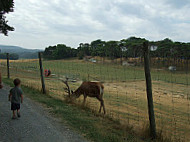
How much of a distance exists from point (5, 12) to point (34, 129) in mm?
16887

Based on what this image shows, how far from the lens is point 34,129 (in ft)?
14.5

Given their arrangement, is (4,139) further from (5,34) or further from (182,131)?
(5,34)

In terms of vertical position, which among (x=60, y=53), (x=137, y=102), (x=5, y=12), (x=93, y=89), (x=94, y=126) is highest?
(x=5, y=12)

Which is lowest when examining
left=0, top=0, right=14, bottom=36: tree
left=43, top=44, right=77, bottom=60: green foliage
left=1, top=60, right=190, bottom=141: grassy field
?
left=1, top=60, right=190, bottom=141: grassy field

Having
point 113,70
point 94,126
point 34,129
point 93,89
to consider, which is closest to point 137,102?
point 113,70

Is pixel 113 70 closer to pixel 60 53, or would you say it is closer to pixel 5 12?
pixel 60 53

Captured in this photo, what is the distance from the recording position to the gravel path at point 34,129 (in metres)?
3.92

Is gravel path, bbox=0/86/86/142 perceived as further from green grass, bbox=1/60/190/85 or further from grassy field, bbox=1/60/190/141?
green grass, bbox=1/60/190/85

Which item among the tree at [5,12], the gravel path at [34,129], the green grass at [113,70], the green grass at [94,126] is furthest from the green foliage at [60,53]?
the tree at [5,12]

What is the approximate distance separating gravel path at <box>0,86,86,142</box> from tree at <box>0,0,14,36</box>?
42.2ft

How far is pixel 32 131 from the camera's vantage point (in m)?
4.28

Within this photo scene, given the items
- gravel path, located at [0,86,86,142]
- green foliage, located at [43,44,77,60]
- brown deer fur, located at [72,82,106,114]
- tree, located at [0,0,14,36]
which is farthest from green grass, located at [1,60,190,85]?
tree, located at [0,0,14,36]

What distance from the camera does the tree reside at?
610 inches

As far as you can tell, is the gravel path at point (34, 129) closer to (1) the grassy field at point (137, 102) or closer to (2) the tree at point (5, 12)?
(1) the grassy field at point (137, 102)
